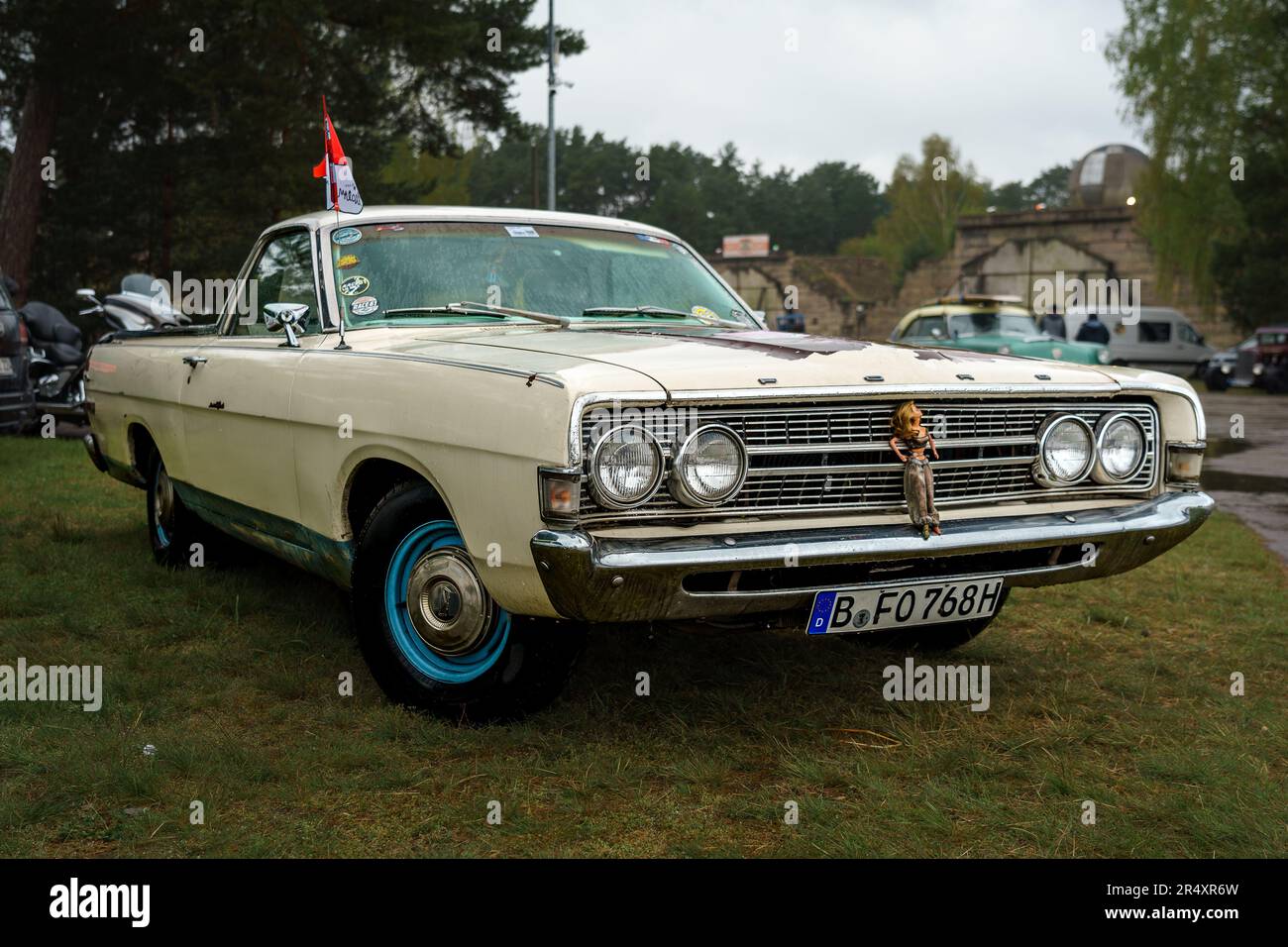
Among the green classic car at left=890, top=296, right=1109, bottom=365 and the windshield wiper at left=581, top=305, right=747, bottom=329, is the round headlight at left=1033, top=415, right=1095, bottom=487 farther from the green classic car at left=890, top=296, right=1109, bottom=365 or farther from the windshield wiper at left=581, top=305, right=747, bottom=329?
the green classic car at left=890, top=296, right=1109, bottom=365

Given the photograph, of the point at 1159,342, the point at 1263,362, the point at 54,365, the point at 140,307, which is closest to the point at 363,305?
the point at 140,307

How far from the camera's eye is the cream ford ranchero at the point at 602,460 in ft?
10.6

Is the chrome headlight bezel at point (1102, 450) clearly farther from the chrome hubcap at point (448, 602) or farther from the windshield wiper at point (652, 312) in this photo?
the chrome hubcap at point (448, 602)

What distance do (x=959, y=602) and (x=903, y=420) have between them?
1.83ft

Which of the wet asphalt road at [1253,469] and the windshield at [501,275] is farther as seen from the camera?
the wet asphalt road at [1253,469]

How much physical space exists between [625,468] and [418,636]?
3.28 feet

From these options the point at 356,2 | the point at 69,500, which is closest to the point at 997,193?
the point at 356,2

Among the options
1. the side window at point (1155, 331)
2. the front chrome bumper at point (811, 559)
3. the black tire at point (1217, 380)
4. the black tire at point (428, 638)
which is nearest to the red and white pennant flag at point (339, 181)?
the black tire at point (428, 638)

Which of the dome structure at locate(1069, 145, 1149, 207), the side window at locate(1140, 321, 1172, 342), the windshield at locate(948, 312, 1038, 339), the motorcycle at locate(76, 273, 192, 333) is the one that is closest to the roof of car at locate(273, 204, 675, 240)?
the motorcycle at locate(76, 273, 192, 333)

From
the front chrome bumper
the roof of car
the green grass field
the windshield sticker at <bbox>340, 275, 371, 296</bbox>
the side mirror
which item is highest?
the roof of car

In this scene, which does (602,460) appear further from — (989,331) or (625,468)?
(989,331)

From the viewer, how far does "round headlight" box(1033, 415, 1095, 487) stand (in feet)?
13.0

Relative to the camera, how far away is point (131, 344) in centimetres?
632

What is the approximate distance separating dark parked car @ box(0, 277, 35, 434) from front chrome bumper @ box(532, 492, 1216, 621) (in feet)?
26.6
